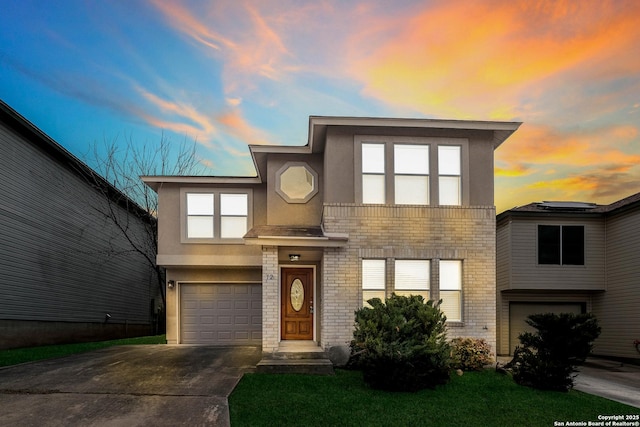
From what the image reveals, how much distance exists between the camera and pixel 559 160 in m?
17.3

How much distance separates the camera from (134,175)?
22547 millimetres

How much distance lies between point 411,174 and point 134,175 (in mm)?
15844

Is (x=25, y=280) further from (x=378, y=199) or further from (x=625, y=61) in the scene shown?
(x=625, y=61)

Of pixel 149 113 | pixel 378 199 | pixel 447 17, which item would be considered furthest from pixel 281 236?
pixel 149 113

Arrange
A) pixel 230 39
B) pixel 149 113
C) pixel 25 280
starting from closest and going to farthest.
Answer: pixel 230 39 < pixel 25 280 < pixel 149 113

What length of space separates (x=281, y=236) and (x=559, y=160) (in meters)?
12.1

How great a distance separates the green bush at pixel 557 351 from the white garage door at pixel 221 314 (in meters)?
8.83

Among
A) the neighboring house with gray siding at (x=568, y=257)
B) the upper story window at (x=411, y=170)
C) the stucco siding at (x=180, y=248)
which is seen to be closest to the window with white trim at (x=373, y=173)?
the upper story window at (x=411, y=170)

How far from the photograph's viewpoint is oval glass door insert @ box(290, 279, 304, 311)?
13.1 m

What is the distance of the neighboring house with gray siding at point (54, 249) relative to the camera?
47.1 ft

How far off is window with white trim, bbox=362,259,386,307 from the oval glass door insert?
2.46m

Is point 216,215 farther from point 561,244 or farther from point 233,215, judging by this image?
point 561,244

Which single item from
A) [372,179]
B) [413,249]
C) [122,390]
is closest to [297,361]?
[122,390]

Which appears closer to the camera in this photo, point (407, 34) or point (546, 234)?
point (407, 34)
